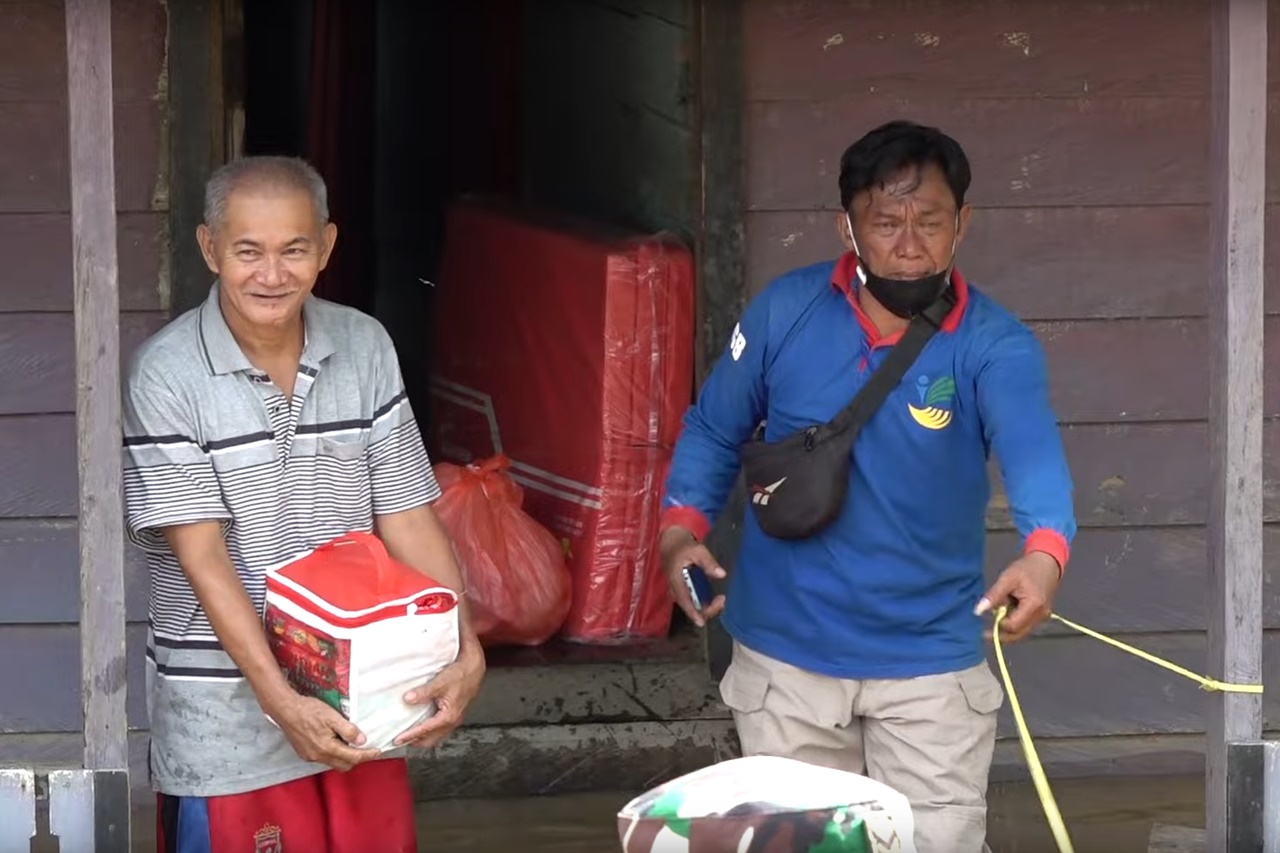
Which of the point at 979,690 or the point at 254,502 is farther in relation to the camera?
the point at 979,690

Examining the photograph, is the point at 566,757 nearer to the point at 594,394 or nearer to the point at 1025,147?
the point at 594,394

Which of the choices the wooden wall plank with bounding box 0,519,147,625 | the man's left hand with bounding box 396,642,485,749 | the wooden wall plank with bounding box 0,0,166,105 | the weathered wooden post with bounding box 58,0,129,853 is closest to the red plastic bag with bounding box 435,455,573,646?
the wooden wall plank with bounding box 0,519,147,625

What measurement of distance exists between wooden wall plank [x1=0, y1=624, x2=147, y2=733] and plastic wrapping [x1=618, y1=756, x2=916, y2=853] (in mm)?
2457

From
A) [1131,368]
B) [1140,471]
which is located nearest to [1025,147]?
[1131,368]

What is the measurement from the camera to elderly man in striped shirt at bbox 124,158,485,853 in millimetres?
3000

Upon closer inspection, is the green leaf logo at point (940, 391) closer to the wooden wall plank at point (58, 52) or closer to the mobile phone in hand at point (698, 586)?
the mobile phone in hand at point (698, 586)

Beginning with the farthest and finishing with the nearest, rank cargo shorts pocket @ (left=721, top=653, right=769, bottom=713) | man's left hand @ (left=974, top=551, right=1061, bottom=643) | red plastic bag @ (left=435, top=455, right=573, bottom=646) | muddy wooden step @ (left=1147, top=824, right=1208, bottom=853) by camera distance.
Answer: red plastic bag @ (left=435, top=455, right=573, bottom=646)
muddy wooden step @ (left=1147, top=824, right=1208, bottom=853)
cargo shorts pocket @ (left=721, top=653, right=769, bottom=713)
man's left hand @ (left=974, top=551, right=1061, bottom=643)

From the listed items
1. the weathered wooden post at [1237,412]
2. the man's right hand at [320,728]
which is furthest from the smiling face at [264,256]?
the weathered wooden post at [1237,412]

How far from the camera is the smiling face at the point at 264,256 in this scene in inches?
120

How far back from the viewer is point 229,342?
3061 millimetres

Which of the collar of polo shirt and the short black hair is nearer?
the collar of polo shirt

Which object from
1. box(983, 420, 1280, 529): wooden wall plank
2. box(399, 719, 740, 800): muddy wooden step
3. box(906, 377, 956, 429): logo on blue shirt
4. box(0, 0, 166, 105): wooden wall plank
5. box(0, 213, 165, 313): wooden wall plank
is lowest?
box(399, 719, 740, 800): muddy wooden step

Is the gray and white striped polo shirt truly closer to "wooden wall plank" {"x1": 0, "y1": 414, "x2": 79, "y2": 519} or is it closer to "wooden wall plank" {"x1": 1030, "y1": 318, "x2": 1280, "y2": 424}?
"wooden wall plank" {"x1": 0, "y1": 414, "x2": 79, "y2": 519}

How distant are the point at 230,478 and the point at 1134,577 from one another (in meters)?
2.63
